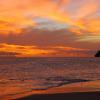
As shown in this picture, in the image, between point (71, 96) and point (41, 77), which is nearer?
point (71, 96)

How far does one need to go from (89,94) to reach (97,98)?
4.57ft

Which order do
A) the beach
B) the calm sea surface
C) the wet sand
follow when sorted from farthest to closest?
the calm sea surface
the beach
the wet sand

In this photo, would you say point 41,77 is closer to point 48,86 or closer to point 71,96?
point 48,86

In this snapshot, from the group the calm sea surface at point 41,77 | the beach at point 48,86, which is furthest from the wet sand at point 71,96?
the calm sea surface at point 41,77

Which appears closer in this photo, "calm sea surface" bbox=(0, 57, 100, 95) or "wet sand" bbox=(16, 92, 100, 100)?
"wet sand" bbox=(16, 92, 100, 100)

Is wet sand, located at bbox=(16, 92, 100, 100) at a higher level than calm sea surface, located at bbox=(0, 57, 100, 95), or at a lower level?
lower

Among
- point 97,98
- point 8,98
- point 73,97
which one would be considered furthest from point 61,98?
point 8,98

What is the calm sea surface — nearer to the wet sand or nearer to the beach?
the beach

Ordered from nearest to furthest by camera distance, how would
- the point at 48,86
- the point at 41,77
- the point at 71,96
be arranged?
the point at 71,96 → the point at 48,86 → the point at 41,77

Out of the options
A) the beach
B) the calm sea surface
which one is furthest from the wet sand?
the calm sea surface

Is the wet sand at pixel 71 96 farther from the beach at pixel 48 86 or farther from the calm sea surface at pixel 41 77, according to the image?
the calm sea surface at pixel 41 77

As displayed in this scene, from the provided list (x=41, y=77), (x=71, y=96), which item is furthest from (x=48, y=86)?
(x=41, y=77)

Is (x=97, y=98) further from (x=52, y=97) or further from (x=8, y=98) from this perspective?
(x=8, y=98)

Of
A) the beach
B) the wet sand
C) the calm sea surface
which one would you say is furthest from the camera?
the calm sea surface
